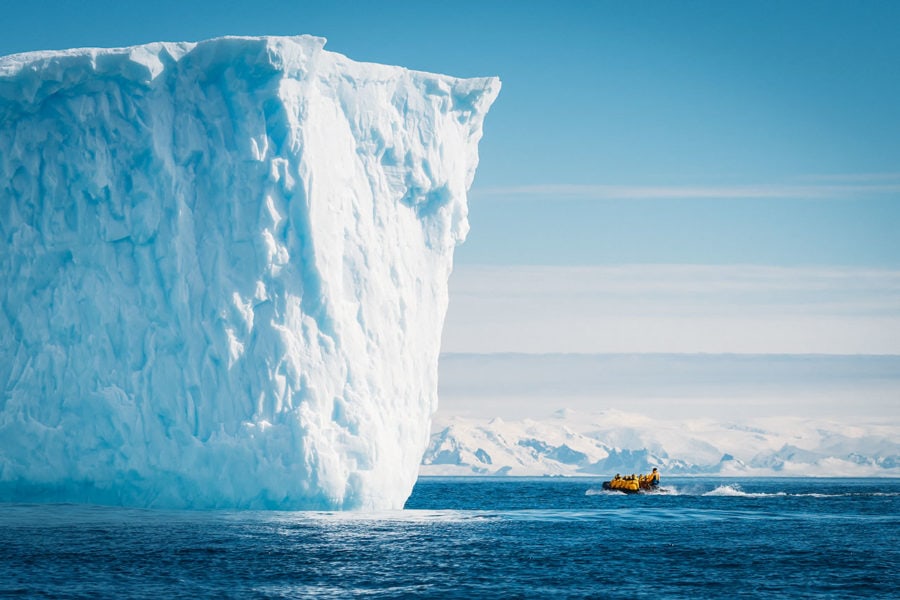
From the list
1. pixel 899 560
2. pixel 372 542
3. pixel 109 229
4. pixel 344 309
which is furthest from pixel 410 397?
pixel 899 560

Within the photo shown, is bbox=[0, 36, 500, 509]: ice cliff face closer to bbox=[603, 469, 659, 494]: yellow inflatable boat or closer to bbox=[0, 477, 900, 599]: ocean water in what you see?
bbox=[0, 477, 900, 599]: ocean water

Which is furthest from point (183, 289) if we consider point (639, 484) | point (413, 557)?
point (639, 484)

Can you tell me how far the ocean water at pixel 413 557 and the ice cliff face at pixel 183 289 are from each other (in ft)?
4.96

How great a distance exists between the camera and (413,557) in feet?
88.1

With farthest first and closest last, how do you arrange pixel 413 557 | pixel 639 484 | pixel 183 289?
pixel 639 484, pixel 183 289, pixel 413 557

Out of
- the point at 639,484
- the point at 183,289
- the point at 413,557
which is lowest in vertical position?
the point at 413,557

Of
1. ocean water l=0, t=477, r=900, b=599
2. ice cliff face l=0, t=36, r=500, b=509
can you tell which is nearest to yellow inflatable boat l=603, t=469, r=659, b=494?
ocean water l=0, t=477, r=900, b=599

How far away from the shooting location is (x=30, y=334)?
3372cm

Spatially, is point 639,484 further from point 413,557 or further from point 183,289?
point 413,557

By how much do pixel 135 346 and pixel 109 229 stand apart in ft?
11.2

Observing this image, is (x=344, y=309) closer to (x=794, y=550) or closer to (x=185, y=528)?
(x=185, y=528)

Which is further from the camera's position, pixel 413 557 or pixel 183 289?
pixel 183 289

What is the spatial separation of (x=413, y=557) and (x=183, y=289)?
10.8 meters

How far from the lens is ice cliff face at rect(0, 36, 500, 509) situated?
32.2 metres
